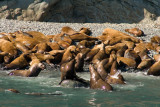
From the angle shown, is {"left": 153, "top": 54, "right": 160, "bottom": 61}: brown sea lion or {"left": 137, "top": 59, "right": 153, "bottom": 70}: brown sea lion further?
{"left": 153, "top": 54, "right": 160, "bottom": 61}: brown sea lion

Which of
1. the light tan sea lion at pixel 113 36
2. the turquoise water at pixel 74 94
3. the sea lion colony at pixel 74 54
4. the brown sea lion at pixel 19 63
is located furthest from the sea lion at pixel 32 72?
the light tan sea lion at pixel 113 36

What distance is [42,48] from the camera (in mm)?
11617

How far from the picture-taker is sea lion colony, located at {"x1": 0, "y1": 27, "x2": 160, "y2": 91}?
9430 mm

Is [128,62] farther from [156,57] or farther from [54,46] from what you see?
[54,46]

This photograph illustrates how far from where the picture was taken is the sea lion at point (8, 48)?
1130 cm

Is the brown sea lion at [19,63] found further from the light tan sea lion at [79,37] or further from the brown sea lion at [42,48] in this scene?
the light tan sea lion at [79,37]

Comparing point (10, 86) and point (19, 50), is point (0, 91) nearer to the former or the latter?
point (10, 86)

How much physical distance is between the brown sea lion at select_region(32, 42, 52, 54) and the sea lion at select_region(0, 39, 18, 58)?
686 mm

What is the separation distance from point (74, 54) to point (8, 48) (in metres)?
2.39

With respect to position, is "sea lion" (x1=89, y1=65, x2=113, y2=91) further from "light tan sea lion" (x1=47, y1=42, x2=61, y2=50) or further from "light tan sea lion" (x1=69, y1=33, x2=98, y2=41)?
"light tan sea lion" (x1=69, y1=33, x2=98, y2=41)

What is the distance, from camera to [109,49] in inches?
481

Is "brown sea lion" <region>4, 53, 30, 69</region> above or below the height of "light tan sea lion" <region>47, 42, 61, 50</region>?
below

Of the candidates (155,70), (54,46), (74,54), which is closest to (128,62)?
(155,70)

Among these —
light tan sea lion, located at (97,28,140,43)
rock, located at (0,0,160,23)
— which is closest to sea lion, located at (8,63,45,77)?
light tan sea lion, located at (97,28,140,43)
